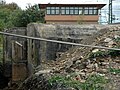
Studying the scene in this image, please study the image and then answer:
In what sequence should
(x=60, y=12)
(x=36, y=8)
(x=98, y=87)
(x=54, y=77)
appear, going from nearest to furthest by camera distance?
(x=98, y=87), (x=54, y=77), (x=36, y=8), (x=60, y=12)

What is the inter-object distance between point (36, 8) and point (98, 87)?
29.8m

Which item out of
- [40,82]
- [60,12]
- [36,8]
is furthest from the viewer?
[60,12]

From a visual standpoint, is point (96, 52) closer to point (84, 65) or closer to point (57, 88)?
point (84, 65)

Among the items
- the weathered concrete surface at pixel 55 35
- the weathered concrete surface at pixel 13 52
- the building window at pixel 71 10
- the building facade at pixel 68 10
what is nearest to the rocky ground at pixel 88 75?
the weathered concrete surface at pixel 55 35

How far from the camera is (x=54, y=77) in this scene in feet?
17.2

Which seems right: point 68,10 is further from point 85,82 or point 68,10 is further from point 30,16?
point 85,82

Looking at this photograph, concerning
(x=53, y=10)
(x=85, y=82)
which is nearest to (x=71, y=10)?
(x=53, y=10)

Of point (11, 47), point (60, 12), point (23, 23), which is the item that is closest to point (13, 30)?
point (11, 47)

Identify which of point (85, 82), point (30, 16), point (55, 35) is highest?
point (30, 16)

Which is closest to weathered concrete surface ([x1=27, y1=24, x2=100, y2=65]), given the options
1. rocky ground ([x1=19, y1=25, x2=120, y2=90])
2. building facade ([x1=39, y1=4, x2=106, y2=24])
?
rocky ground ([x1=19, y1=25, x2=120, y2=90])

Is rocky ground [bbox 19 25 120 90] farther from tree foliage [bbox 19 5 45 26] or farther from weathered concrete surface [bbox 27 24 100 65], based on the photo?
tree foliage [bbox 19 5 45 26]

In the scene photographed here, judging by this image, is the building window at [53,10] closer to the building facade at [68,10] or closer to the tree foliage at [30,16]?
the building facade at [68,10]

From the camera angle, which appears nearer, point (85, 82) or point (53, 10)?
point (85, 82)

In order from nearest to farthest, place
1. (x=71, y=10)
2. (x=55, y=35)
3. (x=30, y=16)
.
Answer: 1. (x=55, y=35)
2. (x=30, y=16)
3. (x=71, y=10)
